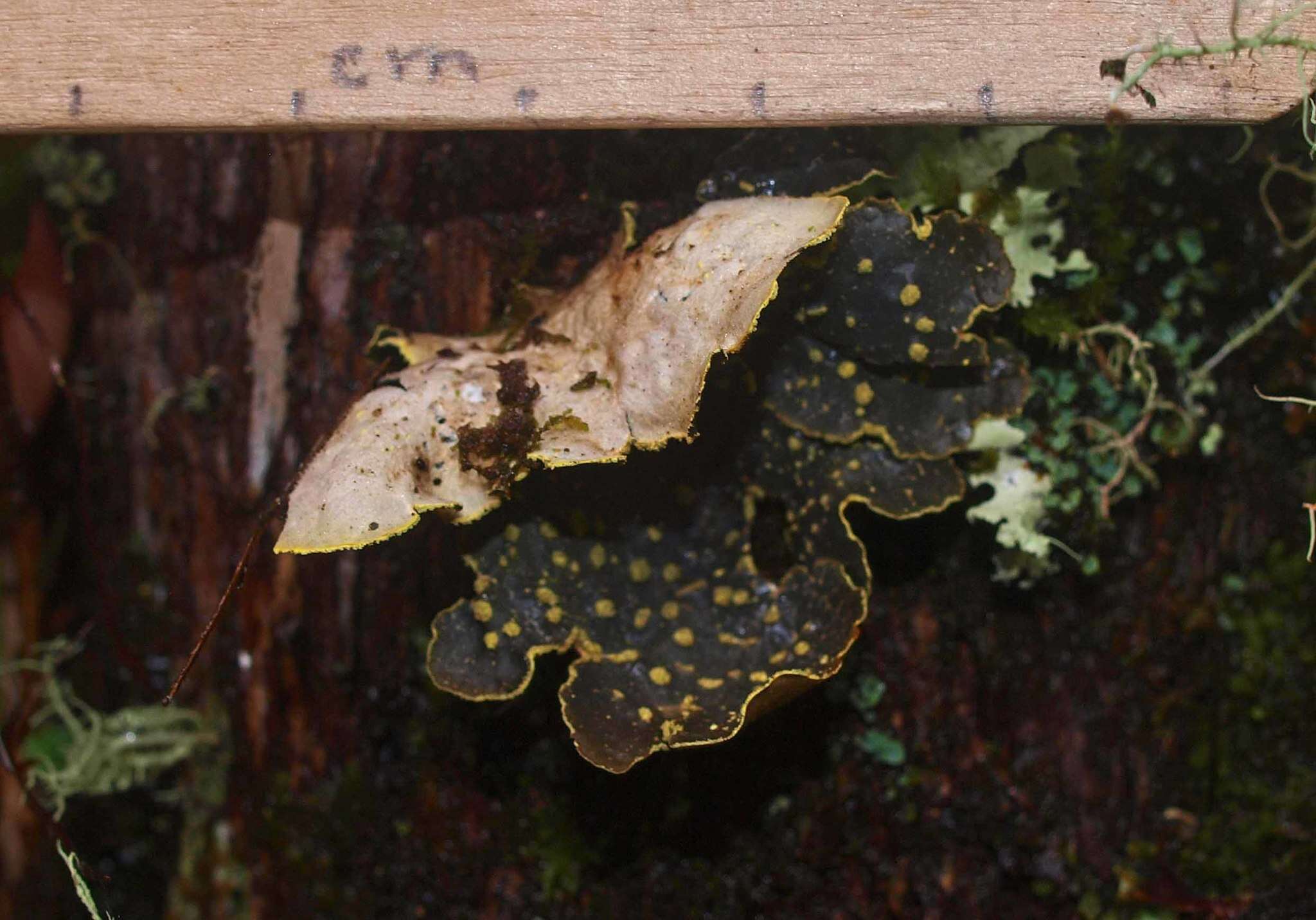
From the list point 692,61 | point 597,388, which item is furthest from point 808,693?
point 692,61

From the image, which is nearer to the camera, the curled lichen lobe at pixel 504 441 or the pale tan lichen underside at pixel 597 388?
the pale tan lichen underside at pixel 597 388

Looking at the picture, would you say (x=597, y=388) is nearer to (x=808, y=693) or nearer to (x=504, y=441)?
(x=504, y=441)

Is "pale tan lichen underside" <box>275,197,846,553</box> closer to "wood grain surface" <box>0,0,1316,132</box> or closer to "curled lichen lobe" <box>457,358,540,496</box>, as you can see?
"curled lichen lobe" <box>457,358,540,496</box>

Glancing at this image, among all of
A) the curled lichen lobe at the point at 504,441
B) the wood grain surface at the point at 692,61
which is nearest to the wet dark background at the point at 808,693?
the wood grain surface at the point at 692,61

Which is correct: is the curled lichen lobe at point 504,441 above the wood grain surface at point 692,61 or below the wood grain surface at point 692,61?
below

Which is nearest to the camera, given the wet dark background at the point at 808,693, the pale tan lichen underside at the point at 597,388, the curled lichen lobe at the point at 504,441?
the pale tan lichen underside at the point at 597,388

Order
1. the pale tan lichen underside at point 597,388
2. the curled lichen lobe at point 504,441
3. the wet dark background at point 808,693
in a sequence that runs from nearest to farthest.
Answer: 1. the pale tan lichen underside at point 597,388
2. the curled lichen lobe at point 504,441
3. the wet dark background at point 808,693

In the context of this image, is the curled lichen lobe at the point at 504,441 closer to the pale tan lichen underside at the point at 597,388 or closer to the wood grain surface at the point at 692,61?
the pale tan lichen underside at the point at 597,388

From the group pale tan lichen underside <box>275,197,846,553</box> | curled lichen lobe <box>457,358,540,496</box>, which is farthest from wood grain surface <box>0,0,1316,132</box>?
curled lichen lobe <box>457,358,540,496</box>
